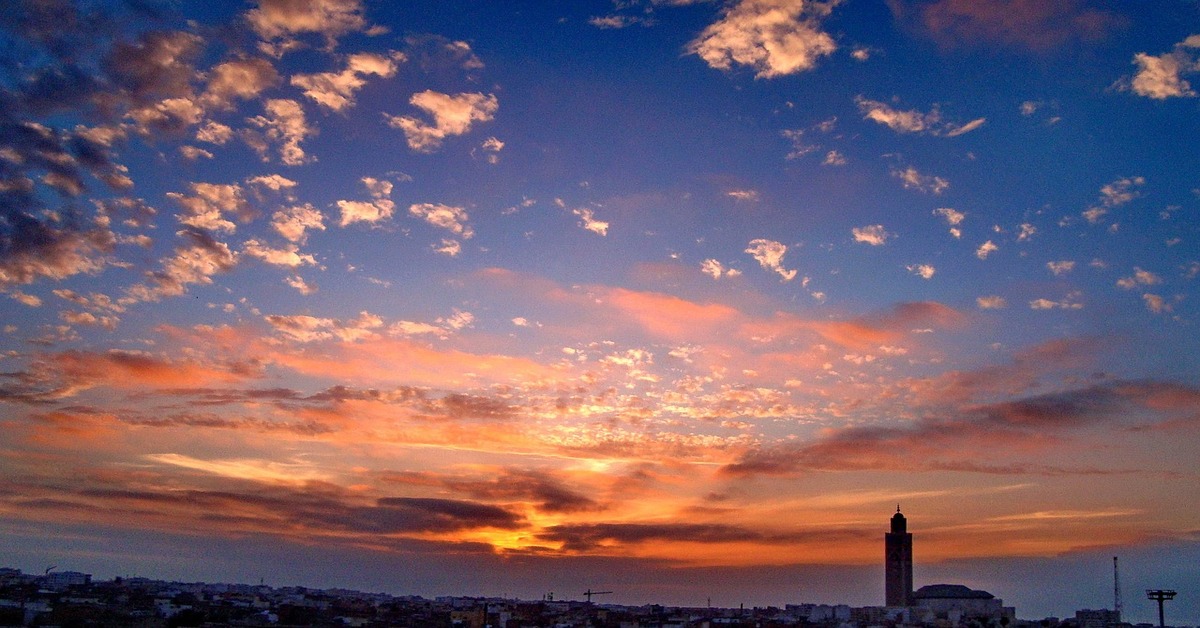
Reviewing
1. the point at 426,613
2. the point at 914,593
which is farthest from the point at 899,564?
the point at 426,613

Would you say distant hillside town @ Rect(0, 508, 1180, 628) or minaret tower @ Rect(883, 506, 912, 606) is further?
minaret tower @ Rect(883, 506, 912, 606)

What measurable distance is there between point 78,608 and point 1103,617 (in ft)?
525

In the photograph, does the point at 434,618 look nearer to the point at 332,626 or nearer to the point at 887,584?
the point at 332,626

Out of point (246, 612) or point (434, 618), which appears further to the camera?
point (434, 618)

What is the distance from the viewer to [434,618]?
113m

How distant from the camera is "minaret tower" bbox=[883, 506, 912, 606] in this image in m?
175

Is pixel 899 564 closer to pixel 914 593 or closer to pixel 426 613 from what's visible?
pixel 914 593

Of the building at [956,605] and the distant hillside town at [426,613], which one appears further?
the building at [956,605]

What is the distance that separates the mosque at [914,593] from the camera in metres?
165

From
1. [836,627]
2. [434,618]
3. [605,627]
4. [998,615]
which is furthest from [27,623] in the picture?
[998,615]

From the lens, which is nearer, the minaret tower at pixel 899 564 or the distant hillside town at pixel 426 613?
the distant hillside town at pixel 426 613

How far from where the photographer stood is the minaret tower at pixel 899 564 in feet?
575

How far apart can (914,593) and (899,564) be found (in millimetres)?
6810

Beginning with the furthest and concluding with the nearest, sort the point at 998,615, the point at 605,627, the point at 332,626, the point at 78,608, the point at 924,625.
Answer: the point at 998,615
the point at 924,625
the point at 605,627
the point at 332,626
the point at 78,608
